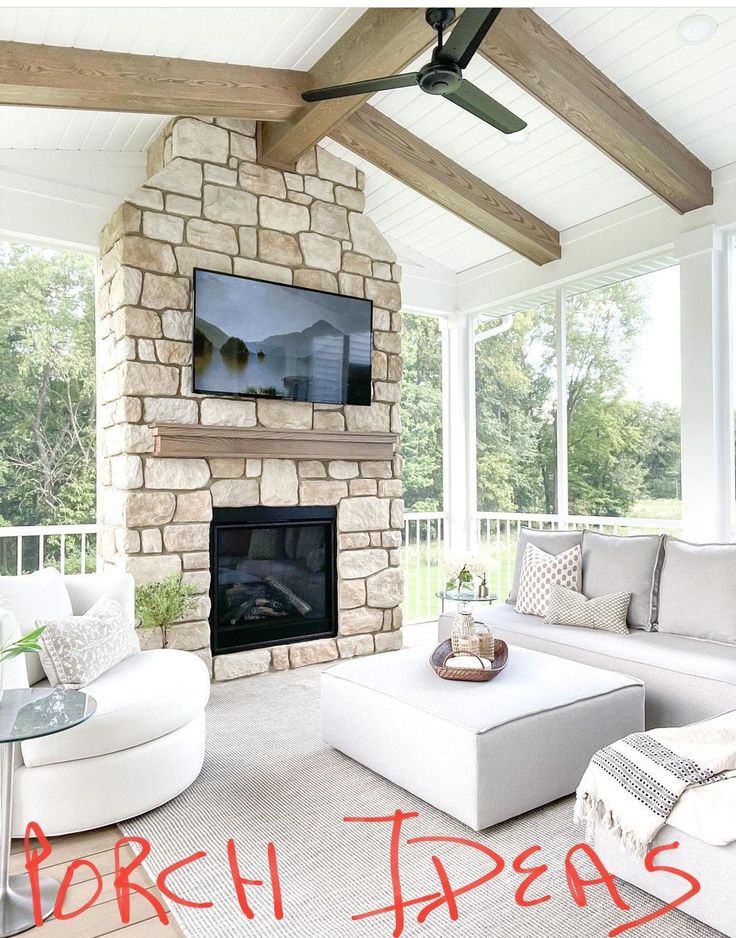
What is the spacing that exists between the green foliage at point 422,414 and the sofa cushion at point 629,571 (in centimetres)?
242

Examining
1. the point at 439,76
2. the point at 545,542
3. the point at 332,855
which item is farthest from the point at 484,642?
the point at 439,76

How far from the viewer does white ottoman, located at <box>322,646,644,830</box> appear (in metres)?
2.47

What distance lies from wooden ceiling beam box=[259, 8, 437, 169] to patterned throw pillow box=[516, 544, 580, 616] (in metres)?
2.68

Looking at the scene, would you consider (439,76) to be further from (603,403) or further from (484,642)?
(603,403)

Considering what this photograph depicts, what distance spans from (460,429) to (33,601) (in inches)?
160

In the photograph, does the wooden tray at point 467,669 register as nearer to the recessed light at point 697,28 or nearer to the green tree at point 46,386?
the green tree at point 46,386

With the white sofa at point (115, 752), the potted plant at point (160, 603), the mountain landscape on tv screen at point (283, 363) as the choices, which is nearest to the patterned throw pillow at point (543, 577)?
the mountain landscape on tv screen at point (283, 363)

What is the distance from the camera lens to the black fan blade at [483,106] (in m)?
2.86

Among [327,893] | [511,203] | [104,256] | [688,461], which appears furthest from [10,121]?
[688,461]

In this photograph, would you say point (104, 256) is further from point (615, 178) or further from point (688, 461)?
point (688, 461)

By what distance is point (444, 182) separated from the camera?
4875 millimetres

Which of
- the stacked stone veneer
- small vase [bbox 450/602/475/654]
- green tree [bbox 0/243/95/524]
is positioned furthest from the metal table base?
green tree [bbox 0/243/95/524]

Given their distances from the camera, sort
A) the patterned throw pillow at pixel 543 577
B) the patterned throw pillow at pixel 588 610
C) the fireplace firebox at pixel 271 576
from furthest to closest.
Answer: the fireplace firebox at pixel 271 576, the patterned throw pillow at pixel 543 577, the patterned throw pillow at pixel 588 610

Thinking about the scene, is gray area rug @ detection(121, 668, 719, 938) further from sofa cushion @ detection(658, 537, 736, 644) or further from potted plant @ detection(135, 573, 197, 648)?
sofa cushion @ detection(658, 537, 736, 644)
